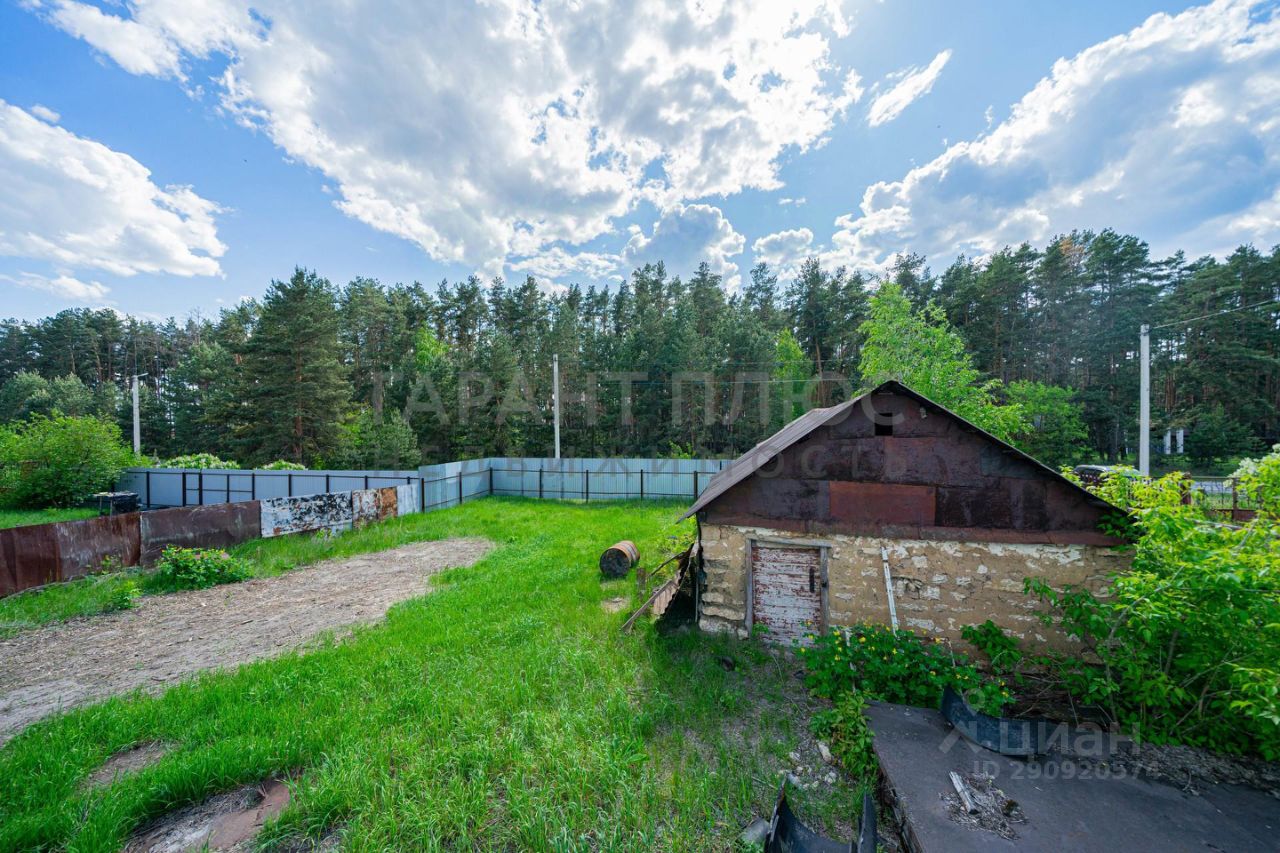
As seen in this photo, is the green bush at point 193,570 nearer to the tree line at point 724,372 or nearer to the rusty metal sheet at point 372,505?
the rusty metal sheet at point 372,505

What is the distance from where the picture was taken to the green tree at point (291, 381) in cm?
2248

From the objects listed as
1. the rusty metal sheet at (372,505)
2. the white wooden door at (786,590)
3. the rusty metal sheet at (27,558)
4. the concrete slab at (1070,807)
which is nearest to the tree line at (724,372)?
the rusty metal sheet at (372,505)

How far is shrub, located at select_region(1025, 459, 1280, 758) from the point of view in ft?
9.98

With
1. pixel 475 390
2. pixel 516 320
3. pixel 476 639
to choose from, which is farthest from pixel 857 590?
pixel 516 320

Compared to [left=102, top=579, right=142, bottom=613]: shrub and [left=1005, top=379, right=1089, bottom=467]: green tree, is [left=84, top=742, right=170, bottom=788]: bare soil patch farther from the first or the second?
[left=1005, top=379, right=1089, bottom=467]: green tree

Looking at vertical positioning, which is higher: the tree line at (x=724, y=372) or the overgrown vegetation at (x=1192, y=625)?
the tree line at (x=724, y=372)

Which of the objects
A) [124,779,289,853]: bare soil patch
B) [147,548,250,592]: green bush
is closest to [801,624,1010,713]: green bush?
[124,779,289,853]: bare soil patch

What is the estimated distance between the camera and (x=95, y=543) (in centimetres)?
786

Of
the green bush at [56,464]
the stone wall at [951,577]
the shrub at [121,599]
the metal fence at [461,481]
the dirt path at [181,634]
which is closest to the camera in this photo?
the stone wall at [951,577]

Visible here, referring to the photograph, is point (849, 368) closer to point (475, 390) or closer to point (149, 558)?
point (475, 390)

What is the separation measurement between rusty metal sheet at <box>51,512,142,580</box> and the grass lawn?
228 inches

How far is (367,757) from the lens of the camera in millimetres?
3512

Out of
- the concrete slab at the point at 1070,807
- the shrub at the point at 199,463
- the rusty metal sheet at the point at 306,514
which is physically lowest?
the concrete slab at the point at 1070,807

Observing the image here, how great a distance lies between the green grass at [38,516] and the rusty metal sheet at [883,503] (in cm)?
2055
